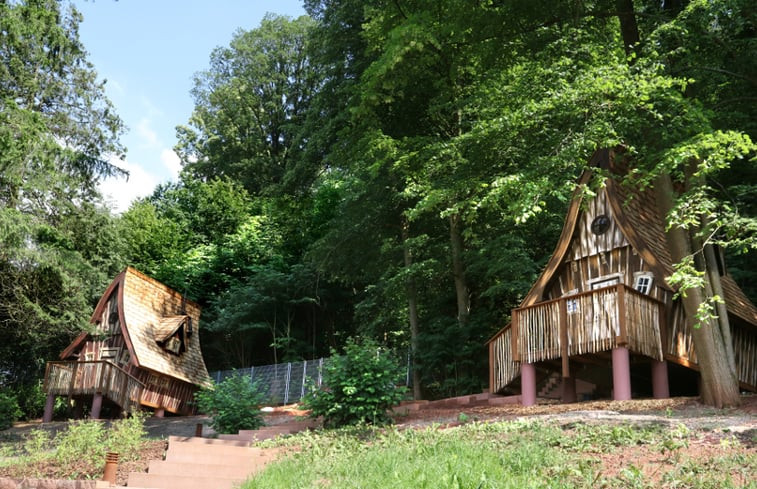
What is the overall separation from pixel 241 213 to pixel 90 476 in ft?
97.5

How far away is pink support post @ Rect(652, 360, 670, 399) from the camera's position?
540 inches

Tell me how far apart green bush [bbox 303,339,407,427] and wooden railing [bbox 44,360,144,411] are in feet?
40.8

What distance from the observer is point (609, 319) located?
44.0ft

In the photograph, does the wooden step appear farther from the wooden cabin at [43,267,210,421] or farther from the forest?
the wooden cabin at [43,267,210,421]

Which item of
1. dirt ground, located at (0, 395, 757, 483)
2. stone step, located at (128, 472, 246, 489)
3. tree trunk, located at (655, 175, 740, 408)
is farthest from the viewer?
tree trunk, located at (655, 175, 740, 408)

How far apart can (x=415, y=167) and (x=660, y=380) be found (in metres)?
8.71

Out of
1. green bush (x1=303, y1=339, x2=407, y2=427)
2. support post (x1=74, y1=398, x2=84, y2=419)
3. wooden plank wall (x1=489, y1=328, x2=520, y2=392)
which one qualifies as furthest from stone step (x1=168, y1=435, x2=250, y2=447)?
support post (x1=74, y1=398, x2=84, y2=419)

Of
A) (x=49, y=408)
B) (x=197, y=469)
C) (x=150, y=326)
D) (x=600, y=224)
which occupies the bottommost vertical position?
(x=197, y=469)

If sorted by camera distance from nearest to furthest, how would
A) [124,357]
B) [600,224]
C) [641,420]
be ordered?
[641,420], [600,224], [124,357]

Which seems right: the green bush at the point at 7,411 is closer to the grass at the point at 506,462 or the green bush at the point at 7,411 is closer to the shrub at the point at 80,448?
the shrub at the point at 80,448

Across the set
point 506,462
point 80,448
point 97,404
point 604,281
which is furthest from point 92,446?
point 97,404

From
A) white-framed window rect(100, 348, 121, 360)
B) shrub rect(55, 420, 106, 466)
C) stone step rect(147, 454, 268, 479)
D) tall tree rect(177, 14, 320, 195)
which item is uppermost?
tall tree rect(177, 14, 320, 195)

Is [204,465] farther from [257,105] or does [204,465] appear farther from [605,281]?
[257,105]

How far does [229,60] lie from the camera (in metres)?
47.2
